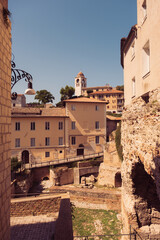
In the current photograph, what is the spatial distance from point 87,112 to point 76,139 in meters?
5.90

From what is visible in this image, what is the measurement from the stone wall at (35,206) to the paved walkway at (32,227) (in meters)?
0.25

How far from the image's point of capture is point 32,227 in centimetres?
760

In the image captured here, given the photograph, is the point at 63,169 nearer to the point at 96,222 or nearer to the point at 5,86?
the point at 96,222

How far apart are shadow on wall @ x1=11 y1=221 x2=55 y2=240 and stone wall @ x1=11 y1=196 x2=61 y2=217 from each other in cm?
94

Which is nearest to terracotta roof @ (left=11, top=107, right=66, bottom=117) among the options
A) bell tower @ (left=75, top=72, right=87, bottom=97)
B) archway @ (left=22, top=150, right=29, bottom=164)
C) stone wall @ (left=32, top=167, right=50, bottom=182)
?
archway @ (left=22, top=150, right=29, bottom=164)

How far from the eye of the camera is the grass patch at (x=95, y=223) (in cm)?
1247

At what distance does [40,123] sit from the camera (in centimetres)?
2778

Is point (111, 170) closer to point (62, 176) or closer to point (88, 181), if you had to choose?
point (88, 181)

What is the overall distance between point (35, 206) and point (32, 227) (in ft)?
4.43

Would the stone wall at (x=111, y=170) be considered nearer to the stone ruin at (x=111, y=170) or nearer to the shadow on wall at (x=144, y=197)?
the stone ruin at (x=111, y=170)

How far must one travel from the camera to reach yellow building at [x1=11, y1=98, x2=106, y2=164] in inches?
1061

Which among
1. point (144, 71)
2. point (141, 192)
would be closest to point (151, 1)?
point (144, 71)

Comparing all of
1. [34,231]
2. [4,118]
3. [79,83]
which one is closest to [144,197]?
[34,231]

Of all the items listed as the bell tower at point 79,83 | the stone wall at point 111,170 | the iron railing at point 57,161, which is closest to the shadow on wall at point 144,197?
the stone wall at point 111,170
